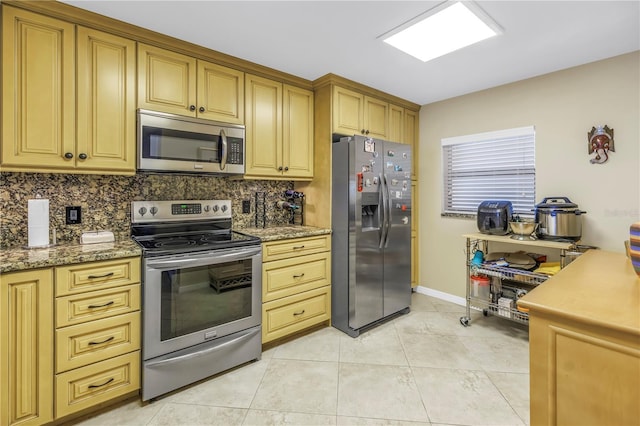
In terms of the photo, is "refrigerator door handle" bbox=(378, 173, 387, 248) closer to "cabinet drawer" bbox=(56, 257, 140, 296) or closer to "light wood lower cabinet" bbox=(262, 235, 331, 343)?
"light wood lower cabinet" bbox=(262, 235, 331, 343)

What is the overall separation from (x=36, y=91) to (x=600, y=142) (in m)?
4.01

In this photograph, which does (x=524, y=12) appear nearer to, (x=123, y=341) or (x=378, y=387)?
(x=378, y=387)

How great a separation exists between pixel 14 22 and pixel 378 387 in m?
3.06

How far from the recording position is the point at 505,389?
Result: 6.64 ft

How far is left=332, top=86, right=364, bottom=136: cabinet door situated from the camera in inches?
117

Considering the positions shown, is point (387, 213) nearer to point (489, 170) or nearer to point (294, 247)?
point (294, 247)

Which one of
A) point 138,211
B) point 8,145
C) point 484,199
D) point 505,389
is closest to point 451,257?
point 484,199

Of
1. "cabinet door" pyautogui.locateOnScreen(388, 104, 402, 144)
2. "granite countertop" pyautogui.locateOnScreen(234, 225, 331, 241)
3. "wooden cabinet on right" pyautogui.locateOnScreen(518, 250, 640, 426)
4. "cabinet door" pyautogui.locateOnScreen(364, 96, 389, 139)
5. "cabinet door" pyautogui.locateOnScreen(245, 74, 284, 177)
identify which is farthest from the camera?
"cabinet door" pyautogui.locateOnScreen(388, 104, 402, 144)

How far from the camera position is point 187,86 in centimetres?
231

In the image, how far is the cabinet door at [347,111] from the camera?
2.96 meters

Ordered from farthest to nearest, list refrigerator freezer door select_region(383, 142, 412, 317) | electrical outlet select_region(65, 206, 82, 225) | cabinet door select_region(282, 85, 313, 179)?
refrigerator freezer door select_region(383, 142, 412, 317), cabinet door select_region(282, 85, 313, 179), electrical outlet select_region(65, 206, 82, 225)

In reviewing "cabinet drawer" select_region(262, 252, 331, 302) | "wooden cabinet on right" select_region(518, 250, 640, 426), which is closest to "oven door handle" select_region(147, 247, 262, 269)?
"cabinet drawer" select_region(262, 252, 331, 302)

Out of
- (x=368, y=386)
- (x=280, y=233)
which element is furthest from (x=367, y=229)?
(x=368, y=386)

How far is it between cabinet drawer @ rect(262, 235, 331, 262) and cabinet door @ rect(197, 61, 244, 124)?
1.07m
